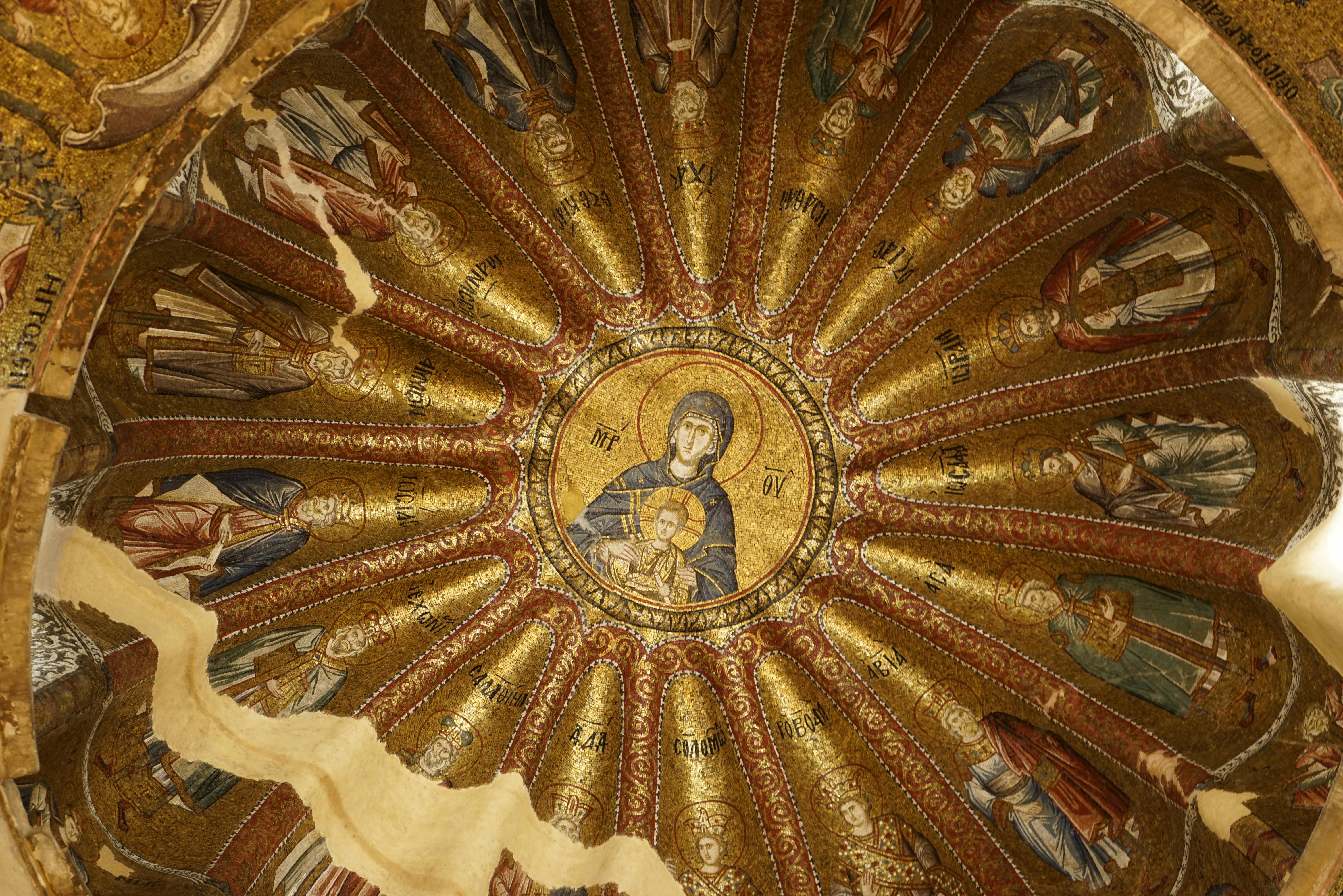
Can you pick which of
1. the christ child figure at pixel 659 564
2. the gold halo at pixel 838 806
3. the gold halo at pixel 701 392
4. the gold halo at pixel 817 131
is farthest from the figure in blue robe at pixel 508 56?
the gold halo at pixel 838 806

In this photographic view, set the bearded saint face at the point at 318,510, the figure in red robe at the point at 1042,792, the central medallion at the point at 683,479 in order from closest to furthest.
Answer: the figure in red robe at the point at 1042,792
the bearded saint face at the point at 318,510
the central medallion at the point at 683,479

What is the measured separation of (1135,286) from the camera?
367 inches

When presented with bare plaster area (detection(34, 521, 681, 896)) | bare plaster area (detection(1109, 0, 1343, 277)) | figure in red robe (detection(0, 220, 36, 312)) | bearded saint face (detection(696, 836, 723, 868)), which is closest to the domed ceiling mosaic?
bearded saint face (detection(696, 836, 723, 868))

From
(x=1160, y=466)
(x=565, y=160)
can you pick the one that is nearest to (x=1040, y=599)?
(x=1160, y=466)

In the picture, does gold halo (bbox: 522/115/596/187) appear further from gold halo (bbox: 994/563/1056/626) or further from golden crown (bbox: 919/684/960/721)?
golden crown (bbox: 919/684/960/721)

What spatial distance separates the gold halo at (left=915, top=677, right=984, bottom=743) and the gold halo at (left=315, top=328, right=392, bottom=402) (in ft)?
19.5

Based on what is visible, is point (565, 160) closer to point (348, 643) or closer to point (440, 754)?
point (348, 643)

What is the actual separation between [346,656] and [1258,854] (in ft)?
25.0

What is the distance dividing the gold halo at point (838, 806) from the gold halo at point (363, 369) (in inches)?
222

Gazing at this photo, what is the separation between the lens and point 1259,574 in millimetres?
8344

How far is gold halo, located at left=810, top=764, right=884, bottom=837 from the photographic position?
10.5m

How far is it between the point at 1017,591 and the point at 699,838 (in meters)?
3.80

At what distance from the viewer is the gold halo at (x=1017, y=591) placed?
1031 cm

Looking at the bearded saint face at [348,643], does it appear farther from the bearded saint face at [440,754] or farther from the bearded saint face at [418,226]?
the bearded saint face at [418,226]
